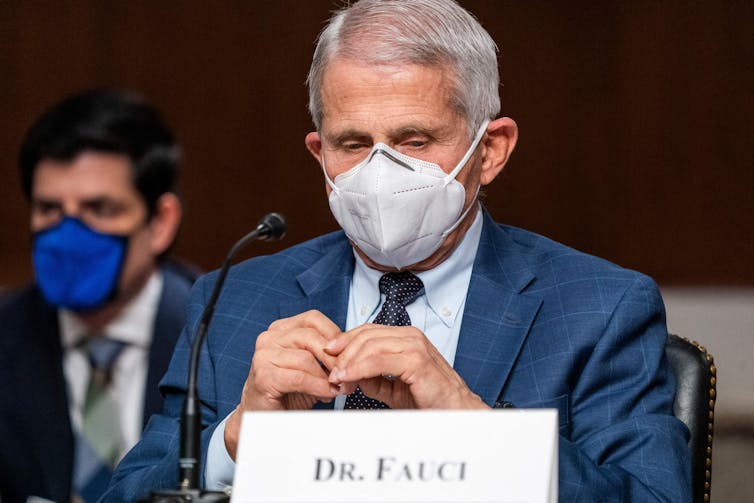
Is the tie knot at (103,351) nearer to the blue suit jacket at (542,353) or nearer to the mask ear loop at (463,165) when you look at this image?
the blue suit jacket at (542,353)

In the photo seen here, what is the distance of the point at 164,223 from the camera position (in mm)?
3762

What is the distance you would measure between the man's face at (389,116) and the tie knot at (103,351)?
5.75 ft

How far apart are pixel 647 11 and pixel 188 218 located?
6.53ft

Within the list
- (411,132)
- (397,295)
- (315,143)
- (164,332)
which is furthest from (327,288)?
(164,332)

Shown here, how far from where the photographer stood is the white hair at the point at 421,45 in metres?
2.02

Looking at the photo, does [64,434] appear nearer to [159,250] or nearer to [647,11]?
[159,250]

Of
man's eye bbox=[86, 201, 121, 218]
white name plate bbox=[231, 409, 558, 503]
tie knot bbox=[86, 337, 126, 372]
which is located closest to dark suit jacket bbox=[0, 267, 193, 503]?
tie knot bbox=[86, 337, 126, 372]

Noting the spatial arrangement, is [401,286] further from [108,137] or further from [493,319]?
[108,137]

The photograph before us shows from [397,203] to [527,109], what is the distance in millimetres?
2639

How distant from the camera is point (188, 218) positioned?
16.0ft

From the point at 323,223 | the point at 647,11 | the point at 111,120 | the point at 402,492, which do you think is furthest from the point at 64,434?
the point at 647,11

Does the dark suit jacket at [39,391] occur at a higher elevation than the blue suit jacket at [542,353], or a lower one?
lower

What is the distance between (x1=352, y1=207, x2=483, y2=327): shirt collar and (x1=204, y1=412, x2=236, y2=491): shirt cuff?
1.42 feet

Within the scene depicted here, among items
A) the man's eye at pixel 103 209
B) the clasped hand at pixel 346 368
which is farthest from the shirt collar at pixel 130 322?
the clasped hand at pixel 346 368
